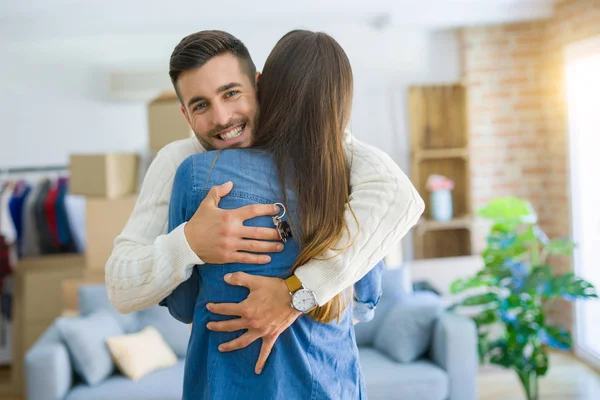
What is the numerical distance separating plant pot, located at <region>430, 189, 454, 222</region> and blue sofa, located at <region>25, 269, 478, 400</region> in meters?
1.56

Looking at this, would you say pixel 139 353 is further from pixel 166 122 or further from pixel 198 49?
pixel 198 49

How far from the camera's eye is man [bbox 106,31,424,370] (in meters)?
1.12

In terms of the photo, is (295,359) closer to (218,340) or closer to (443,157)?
(218,340)

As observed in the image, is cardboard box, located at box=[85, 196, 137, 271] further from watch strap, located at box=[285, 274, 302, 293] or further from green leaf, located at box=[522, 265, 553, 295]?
watch strap, located at box=[285, 274, 302, 293]

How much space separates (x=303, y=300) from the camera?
1.14m

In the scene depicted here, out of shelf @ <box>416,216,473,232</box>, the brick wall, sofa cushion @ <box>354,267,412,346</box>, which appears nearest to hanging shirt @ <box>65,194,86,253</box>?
sofa cushion @ <box>354,267,412,346</box>

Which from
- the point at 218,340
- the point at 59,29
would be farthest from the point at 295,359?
the point at 59,29

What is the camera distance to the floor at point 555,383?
3900 mm

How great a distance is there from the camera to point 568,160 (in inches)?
187

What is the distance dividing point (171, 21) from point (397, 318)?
282cm

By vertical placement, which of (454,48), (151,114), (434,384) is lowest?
(434,384)

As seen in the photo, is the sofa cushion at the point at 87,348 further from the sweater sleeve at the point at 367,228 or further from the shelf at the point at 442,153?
the shelf at the point at 442,153

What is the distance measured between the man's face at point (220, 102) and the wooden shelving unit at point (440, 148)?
4.07 meters

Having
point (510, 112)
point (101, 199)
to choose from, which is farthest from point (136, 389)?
point (510, 112)
